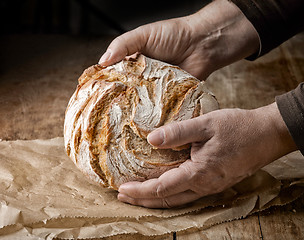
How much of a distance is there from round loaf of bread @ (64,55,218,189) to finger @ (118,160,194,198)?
51mm

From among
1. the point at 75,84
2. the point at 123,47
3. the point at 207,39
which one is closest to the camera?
the point at 123,47

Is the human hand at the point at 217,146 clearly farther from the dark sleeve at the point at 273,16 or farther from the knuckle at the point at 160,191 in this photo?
the dark sleeve at the point at 273,16

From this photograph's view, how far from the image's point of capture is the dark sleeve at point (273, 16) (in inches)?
85.7

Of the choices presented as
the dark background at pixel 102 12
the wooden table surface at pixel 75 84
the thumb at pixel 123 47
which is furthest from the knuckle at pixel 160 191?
the dark background at pixel 102 12

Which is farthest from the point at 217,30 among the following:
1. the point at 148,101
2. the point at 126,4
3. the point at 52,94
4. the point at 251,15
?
the point at 126,4

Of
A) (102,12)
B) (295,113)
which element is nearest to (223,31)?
(295,113)

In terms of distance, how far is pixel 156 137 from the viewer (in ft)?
5.44

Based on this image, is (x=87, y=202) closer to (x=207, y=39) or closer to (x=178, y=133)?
(x=178, y=133)

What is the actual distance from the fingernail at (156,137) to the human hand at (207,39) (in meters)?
0.66

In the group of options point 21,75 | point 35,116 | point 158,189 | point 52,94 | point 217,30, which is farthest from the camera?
point 21,75

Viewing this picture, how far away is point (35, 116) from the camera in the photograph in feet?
8.52

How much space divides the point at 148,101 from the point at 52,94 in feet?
4.03

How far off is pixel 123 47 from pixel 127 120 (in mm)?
461

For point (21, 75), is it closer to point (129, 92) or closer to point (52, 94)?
point (52, 94)
